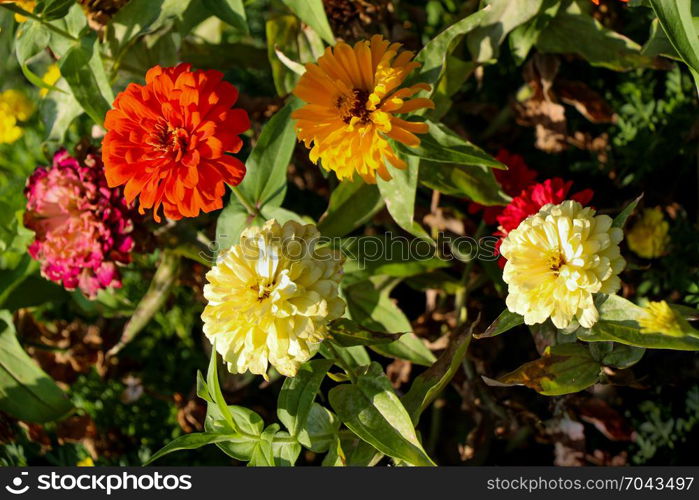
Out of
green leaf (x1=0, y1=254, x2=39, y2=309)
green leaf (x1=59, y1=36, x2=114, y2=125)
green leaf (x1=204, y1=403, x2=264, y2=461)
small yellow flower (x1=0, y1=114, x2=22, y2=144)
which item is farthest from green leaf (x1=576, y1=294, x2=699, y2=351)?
small yellow flower (x1=0, y1=114, x2=22, y2=144)

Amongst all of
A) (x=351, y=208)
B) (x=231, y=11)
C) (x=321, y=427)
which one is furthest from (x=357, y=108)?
(x=321, y=427)

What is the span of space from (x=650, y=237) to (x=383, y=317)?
1.69ft

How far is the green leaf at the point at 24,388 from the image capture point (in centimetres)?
142

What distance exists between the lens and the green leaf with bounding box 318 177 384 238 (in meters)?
1.25

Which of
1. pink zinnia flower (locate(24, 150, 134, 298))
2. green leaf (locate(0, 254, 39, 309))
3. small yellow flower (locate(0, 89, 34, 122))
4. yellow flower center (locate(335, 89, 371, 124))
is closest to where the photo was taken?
yellow flower center (locate(335, 89, 371, 124))

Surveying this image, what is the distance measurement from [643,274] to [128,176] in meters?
0.99

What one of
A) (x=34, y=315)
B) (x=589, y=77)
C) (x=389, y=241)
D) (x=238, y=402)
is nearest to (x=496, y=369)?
(x=389, y=241)

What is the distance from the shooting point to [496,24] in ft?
4.16

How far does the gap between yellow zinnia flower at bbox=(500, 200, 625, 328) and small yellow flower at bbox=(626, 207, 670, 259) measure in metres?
0.43

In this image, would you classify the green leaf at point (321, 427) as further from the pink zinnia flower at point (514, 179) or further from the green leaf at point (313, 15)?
the green leaf at point (313, 15)

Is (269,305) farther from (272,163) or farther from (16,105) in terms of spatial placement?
(16,105)

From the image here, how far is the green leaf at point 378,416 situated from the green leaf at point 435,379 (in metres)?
0.06

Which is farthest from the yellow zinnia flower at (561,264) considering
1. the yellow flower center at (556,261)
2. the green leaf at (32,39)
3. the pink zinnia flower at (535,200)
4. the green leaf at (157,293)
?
the green leaf at (32,39)

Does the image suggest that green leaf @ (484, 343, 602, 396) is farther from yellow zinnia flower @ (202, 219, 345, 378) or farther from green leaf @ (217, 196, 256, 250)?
green leaf @ (217, 196, 256, 250)
